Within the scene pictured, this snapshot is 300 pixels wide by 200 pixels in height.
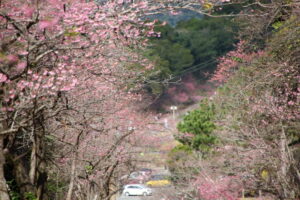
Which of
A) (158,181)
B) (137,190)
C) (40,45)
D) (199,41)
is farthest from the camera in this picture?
(199,41)

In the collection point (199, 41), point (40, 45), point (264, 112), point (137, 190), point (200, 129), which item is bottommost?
point (137, 190)

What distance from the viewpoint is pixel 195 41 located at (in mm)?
62594

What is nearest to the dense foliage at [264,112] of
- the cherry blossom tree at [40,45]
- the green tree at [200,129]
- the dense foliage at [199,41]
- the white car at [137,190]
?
the green tree at [200,129]

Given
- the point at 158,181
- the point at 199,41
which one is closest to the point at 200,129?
the point at 158,181

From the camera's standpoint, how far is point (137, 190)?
37969 millimetres

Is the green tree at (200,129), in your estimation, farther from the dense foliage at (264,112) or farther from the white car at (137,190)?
the white car at (137,190)

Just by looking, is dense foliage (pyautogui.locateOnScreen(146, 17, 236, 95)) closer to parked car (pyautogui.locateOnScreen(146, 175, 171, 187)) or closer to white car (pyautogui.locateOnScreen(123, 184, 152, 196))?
parked car (pyautogui.locateOnScreen(146, 175, 171, 187))

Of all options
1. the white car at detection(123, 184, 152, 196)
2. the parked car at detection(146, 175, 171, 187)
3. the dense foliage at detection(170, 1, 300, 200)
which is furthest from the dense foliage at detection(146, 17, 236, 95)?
the dense foliage at detection(170, 1, 300, 200)

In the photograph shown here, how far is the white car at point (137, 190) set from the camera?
36875 millimetres

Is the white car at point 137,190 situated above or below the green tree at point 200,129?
below

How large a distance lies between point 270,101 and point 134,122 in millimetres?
6292

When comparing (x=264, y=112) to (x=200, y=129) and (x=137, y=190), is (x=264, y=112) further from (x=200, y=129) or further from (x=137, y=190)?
(x=137, y=190)

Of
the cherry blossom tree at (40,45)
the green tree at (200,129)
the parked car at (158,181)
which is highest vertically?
the cherry blossom tree at (40,45)

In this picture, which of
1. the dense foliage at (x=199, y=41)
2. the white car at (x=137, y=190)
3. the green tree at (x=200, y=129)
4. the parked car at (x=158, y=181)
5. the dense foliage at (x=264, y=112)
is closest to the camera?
the dense foliage at (x=264, y=112)
